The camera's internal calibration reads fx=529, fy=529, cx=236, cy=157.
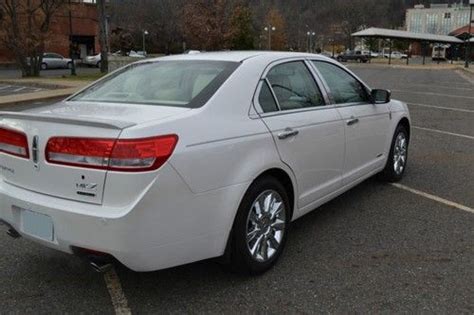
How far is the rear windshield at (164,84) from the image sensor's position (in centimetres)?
365

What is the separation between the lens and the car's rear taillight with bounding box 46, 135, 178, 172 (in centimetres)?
295

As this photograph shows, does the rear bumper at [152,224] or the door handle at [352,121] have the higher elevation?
the door handle at [352,121]

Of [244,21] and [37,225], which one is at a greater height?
[244,21]

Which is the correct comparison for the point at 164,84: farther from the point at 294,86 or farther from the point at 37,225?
the point at 37,225

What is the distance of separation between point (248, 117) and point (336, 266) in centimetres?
132

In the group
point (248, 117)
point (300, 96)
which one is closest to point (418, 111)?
point (300, 96)

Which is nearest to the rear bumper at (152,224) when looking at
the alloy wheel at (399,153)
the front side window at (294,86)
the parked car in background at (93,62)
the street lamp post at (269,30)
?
the front side window at (294,86)

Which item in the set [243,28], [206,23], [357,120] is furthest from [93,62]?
[357,120]

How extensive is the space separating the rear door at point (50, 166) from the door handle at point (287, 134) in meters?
1.31

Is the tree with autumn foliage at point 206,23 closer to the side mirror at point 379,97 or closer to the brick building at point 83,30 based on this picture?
the brick building at point 83,30

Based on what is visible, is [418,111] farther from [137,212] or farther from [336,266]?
[137,212]

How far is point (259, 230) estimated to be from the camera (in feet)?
12.4

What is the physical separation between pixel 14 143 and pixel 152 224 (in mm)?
1196

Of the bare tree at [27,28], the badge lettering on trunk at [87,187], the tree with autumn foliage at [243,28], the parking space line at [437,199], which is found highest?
the tree with autumn foliage at [243,28]
